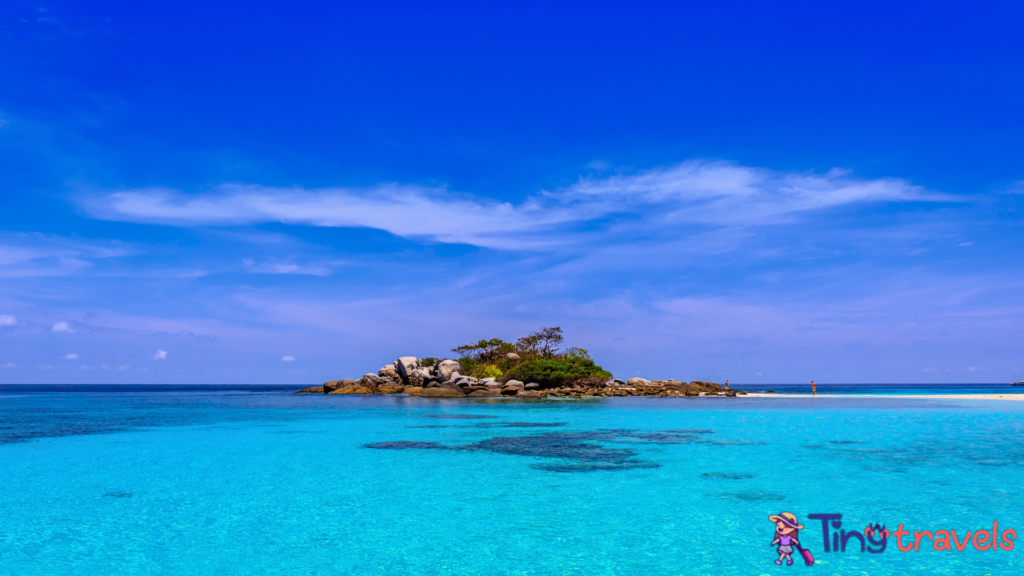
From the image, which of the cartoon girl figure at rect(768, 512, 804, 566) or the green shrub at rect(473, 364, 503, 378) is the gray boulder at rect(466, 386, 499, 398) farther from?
the cartoon girl figure at rect(768, 512, 804, 566)


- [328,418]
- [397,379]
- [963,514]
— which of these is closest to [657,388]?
[397,379]

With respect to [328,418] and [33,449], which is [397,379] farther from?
[33,449]

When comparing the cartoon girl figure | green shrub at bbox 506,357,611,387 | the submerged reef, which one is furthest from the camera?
green shrub at bbox 506,357,611,387

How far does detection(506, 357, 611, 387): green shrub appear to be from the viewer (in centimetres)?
7212

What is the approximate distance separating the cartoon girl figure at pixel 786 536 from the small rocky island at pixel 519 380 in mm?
53793

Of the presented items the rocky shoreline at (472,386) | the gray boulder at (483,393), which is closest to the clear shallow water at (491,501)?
the gray boulder at (483,393)

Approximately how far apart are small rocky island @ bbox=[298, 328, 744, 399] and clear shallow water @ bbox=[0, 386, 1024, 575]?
142ft

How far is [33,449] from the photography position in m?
20.6

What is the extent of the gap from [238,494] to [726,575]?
1018cm

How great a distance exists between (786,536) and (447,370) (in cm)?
6558

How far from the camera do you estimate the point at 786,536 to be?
8.56 metres

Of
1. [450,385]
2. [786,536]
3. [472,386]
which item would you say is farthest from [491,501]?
[450,385]

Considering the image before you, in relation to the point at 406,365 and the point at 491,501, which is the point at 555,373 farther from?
the point at 491,501

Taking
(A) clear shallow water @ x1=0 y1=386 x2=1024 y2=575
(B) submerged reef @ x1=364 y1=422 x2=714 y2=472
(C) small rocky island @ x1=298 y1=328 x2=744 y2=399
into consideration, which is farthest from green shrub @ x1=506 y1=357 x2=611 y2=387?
(A) clear shallow water @ x1=0 y1=386 x2=1024 y2=575
